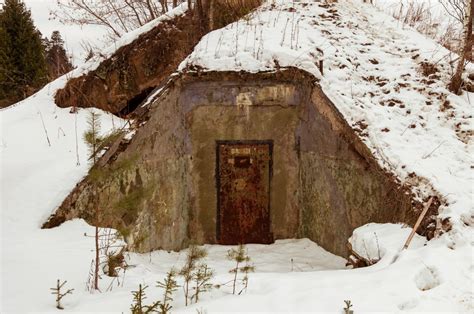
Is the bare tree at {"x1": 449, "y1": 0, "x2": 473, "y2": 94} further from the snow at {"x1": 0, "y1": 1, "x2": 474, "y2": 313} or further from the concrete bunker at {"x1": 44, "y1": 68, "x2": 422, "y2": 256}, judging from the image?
the concrete bunker at {"x1": 44, "y1": 68, "x2": 422, "y2": 256}

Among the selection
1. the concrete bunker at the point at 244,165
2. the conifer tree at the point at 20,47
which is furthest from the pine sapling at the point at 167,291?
the conifer tree at the point at 20,47

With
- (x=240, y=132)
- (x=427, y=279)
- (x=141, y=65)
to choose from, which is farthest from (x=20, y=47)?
(x=427, y=279)

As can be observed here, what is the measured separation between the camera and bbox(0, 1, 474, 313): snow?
282cm

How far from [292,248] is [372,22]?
17.7ft

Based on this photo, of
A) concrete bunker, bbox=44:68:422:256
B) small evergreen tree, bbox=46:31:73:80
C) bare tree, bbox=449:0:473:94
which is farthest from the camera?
small evergreen tree, bbox=46:31:73:80

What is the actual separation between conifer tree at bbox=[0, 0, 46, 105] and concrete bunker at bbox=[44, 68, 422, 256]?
12502mm

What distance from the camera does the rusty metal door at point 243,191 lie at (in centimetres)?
606

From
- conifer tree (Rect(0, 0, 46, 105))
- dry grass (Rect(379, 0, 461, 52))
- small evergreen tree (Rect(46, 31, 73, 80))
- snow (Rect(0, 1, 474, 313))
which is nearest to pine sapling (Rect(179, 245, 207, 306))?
snow (Rect(0, 1, 474, 313))

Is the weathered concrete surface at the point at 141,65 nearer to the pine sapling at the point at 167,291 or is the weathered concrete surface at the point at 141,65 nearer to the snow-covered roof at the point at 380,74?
the snow-covered roof at the point at 380,74

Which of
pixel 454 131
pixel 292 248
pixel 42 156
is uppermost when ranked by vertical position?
pixel 454 131

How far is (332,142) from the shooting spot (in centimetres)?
526

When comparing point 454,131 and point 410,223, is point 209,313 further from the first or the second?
point 454,131

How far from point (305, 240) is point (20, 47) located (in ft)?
51.8

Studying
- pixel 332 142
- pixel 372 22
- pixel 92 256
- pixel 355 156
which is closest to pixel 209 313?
pixel 92 256
